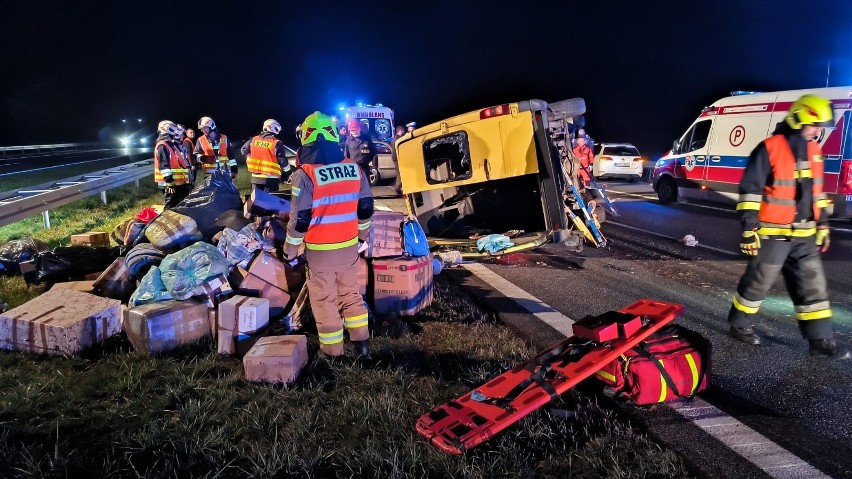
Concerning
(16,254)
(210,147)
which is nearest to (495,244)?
(16,254)

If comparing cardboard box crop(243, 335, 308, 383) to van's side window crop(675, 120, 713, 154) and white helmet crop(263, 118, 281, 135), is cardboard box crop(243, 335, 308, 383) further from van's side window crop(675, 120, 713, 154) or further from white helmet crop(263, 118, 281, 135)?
van's side window crop(675, 120, 713, 154)

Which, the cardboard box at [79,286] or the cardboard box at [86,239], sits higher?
the cardboard box at [86,239]

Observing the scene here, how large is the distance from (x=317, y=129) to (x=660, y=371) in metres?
2.66

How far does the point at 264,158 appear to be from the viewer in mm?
8891

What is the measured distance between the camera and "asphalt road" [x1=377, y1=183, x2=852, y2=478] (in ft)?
9.73

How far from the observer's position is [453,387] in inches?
137

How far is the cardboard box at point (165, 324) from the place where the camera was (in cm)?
398

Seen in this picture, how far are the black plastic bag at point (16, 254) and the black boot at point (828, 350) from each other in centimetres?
701

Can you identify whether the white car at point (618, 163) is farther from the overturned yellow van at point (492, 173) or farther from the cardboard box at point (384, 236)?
the cardboard box at point (384, 236)

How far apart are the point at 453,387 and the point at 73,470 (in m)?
1.97

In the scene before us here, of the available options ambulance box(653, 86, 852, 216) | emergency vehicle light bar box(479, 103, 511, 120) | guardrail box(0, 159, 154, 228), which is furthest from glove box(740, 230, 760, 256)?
guardrail box(0, 159, 154, 228)

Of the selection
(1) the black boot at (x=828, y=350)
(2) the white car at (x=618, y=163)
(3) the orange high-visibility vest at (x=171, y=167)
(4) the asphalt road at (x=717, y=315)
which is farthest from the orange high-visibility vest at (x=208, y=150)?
(2) the white car at (x=618, y=163)

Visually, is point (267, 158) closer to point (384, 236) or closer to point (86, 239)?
point (86, 239)

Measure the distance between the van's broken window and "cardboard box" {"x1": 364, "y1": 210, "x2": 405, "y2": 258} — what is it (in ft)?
6.64
